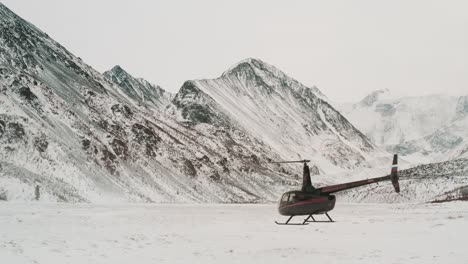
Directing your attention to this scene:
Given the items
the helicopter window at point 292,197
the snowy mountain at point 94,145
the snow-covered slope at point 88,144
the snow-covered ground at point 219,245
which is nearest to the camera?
the snow-covered ground at point 219,245

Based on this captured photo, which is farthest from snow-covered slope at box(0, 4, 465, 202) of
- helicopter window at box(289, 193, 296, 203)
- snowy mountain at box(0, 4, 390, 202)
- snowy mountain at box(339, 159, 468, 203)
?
helicopter window at box(289, 193, 296, 203)

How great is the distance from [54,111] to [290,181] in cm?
7607

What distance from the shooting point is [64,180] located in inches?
3140

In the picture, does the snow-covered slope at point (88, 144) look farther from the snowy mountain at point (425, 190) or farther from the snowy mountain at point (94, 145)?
the snowy mountain at point (425, 190)

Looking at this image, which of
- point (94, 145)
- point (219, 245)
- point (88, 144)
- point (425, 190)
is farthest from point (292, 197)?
point (425, 190)

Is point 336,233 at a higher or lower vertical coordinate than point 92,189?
higher

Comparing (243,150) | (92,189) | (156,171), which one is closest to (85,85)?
(156,171)

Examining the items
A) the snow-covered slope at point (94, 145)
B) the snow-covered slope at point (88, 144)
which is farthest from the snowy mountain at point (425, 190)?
the snow-covered slope at point (88, 144)

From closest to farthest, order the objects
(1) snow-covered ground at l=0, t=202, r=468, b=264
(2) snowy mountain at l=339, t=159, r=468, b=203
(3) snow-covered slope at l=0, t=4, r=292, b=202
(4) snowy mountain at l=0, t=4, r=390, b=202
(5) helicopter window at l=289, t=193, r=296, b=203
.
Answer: (1) snow-covered ground at l=0, t=202, r=468, b=264 → (5) helicopter window at l=289, t=193, r=296, b=203 → (3) snow-covered slope at l=0, t=4, r=292, b=202 → (4) snowy mountain at l=0, t=4, r=390, b=202 → (2) snowy mountain at l=339, t=159, r=468, b=203

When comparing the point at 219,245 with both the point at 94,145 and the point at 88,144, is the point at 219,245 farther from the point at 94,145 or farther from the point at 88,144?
the point at 94,145

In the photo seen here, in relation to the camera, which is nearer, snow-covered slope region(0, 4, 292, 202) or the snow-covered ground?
the snow-covered ground

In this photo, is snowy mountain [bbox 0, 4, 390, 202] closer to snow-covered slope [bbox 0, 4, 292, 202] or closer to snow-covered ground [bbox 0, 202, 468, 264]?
snow-covered slope [bbox 0, 4, 292, 202]

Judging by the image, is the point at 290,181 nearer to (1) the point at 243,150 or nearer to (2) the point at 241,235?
(1) the point at 243,150

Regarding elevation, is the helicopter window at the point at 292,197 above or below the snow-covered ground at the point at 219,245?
below
